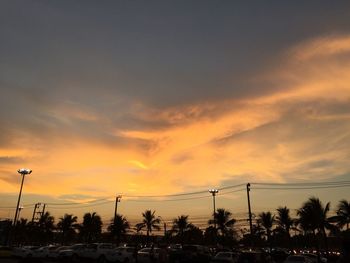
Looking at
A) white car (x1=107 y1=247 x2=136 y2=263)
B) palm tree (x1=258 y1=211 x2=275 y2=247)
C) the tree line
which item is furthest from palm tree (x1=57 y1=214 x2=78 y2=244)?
white car (x1=107 y1=247 x2=136 y2=263)

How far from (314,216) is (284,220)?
19.8 metres

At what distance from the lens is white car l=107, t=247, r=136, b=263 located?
107 ft

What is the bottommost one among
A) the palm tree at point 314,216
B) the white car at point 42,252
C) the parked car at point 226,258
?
the parked car at point 226,258

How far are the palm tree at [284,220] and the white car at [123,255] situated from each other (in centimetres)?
4383

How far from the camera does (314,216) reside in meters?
50.6

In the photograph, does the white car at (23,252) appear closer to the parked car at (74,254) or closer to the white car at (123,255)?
the parked car at (74,254)

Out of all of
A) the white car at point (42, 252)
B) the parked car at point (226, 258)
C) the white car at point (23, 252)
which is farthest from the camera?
the white car at point (42, 252)

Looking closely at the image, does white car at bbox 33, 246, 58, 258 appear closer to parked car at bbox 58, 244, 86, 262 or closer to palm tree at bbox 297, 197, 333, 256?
parked car at bbox 58, 244, 86, 262

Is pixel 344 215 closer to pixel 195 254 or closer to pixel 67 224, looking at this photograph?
pixel 195 254

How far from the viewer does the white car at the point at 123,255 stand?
107 feet

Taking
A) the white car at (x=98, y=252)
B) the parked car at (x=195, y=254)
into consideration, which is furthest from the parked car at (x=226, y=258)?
the white car at (x=98, y=252)

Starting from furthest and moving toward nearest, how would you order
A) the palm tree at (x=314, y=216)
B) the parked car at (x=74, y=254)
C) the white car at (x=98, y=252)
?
the palm tree at (x=314, y=216), the parked car at (x=74, y=254), the white car at (x=98, y=252)

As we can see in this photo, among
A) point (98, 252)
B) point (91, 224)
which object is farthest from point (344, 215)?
point (91, 224)

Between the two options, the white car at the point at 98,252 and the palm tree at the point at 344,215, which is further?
the palm tree at the point at 344,215
